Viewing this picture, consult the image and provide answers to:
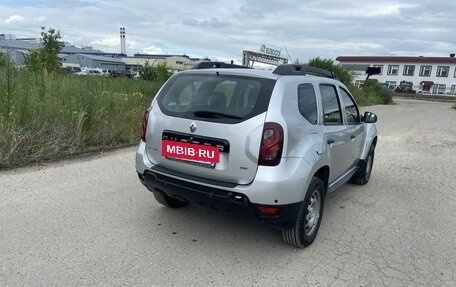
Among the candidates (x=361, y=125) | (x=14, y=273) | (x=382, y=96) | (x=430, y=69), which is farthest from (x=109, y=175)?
(x=430, y=69)

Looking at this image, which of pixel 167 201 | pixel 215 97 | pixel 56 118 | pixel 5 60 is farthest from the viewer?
pixel 5 60

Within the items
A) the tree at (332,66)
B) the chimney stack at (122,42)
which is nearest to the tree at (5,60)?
the tree at (332,66)

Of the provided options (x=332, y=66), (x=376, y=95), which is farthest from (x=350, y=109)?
(x=376, y=95)

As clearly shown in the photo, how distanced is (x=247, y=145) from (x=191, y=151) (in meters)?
0.56

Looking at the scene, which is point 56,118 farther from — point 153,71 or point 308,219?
point 153,71

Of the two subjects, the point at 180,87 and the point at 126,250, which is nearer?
the point at 126,250

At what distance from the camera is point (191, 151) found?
3.19 metres

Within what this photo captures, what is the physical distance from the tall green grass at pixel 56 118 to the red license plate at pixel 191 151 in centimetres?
350

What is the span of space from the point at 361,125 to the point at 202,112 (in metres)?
2.80

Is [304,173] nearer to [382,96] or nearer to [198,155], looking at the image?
[198,155]

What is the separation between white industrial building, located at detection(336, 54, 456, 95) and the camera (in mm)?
63325

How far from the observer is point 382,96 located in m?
35.4

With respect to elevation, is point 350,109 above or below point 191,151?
above

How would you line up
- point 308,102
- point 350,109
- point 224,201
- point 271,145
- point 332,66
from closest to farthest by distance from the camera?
point 271,145
point 224,201
point 308,102
point 350,109
point 332,66
